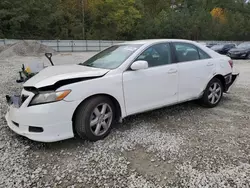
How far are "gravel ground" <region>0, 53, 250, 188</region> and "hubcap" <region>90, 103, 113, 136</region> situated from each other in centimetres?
16

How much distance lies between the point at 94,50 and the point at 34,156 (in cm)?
2429

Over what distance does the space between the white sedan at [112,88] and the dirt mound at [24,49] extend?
14785mm

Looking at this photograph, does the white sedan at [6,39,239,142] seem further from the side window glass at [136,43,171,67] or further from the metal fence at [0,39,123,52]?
the metal fence at [0,39,123,52]

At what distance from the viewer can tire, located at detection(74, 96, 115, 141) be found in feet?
8.84

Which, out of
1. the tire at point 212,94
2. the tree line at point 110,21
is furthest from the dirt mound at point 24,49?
the tire at point 212,94

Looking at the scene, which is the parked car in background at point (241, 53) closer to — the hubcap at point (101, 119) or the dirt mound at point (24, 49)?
the dirt mound at point (24, 49)

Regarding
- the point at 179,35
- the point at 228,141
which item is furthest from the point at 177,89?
the point at 179,35

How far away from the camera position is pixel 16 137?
298 cm

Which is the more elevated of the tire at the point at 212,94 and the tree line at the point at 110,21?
the tree line at the point at 110,21

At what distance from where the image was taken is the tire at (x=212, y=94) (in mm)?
4082

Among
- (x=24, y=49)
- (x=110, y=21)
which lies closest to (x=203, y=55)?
(x=24, y=49)

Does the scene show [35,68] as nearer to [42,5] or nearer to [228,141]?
[228,141]

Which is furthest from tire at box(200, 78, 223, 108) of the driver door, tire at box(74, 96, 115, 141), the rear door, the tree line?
the tree line

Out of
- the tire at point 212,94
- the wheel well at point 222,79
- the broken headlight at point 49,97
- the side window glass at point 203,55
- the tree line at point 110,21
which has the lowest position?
the tire at point 212,94
